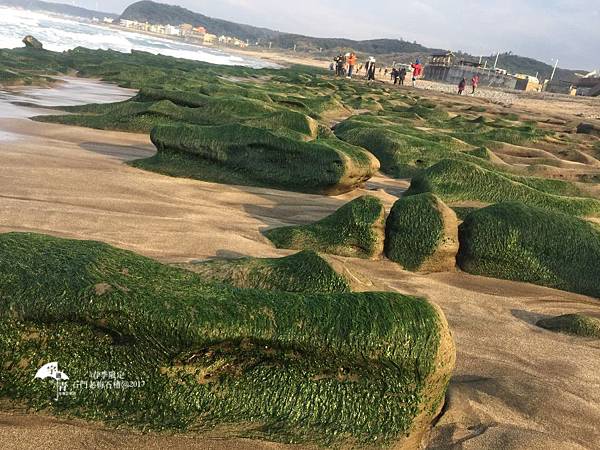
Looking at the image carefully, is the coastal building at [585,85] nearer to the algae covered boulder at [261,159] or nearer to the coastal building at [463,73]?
the coastal building at [463,73]

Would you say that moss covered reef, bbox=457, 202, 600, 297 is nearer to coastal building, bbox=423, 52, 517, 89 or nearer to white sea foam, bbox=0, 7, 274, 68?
white sea foam, bbox=0, 7, 274, 68

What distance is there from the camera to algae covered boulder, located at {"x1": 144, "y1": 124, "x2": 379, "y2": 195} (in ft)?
24.3

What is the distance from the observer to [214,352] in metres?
2.62

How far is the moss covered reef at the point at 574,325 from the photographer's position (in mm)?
4074

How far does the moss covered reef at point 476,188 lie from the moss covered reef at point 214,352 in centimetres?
477

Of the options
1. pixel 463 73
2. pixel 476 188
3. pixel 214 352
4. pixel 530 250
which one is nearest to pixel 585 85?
pixel 463 73

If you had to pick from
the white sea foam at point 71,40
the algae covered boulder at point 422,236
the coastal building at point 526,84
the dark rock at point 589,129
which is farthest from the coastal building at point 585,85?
the algae covered boulder at point 422,236

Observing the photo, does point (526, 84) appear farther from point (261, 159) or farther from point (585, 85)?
point (261, 159)

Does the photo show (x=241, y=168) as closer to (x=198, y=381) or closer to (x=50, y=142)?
(x=50, y=142)

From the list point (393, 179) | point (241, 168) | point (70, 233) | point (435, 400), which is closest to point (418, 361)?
point (435, 400)

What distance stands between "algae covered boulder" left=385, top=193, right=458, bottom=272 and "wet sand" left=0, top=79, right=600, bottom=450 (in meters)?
0.16

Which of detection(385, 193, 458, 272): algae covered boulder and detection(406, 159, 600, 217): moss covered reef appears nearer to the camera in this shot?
detection(385, 193, 458, 272): algae covered boulder

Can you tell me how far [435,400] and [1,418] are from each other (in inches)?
94.4

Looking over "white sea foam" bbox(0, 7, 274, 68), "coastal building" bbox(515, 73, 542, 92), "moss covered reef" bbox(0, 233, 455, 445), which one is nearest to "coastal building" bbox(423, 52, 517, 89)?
"coastal building" bbox(515, 73, 542, 92)
